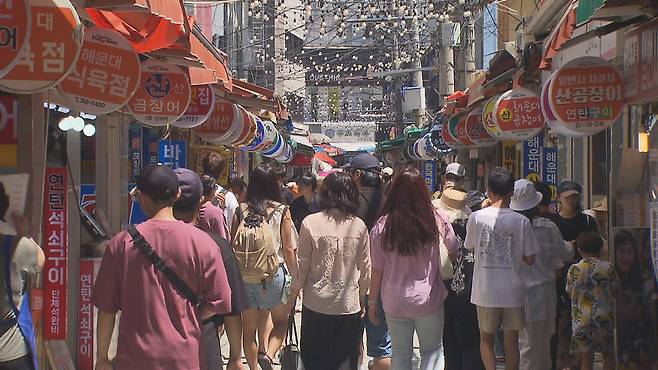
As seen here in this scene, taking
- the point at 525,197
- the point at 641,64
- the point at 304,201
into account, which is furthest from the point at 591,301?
the point at 304,201

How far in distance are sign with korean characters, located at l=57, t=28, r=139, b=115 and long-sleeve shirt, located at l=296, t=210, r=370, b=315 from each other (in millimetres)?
1676

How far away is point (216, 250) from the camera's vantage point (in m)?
4.66

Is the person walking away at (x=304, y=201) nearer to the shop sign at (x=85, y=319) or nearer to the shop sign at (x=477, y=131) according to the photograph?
the shop sign at (x=85, y=319)

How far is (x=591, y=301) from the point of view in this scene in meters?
7.06

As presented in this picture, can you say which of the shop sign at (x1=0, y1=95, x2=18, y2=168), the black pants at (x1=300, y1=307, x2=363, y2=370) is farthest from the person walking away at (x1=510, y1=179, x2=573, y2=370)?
the shop sign at (x1=0, y1=95, x2=18, y2=168)

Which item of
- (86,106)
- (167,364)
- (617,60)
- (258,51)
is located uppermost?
(258,51)

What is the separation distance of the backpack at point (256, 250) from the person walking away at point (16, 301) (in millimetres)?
2921

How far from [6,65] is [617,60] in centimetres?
596

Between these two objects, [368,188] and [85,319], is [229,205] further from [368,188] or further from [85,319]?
[85,319]

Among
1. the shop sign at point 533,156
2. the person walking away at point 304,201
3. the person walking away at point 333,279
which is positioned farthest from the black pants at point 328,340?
the shop sign at point 533,156

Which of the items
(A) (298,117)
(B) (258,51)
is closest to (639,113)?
(B) (258,51)

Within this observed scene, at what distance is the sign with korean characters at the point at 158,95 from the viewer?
842 cm

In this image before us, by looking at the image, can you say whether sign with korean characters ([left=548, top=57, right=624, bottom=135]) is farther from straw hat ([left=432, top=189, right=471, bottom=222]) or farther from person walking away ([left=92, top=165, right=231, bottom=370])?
person walking away ([left=92, top=165, right=231, bottom=370])

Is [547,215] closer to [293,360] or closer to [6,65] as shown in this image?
[293,360]
